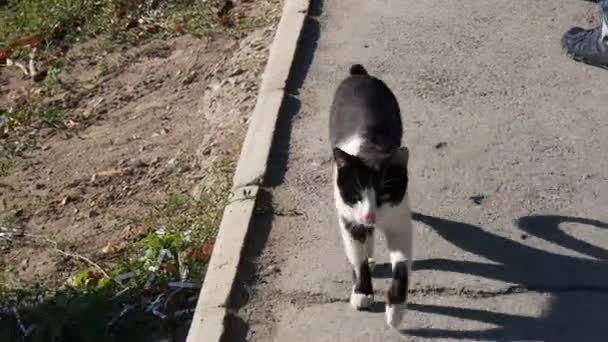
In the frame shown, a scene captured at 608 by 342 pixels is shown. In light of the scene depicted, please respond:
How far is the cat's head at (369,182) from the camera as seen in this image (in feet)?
15.6

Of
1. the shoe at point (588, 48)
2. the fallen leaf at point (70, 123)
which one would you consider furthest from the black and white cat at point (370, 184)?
the fallen leaf at point (70, 123)

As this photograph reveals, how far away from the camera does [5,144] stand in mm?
7430

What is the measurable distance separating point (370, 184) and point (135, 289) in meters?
1.40

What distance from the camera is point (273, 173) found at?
6.09 metres

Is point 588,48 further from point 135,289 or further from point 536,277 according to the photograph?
point 135,289

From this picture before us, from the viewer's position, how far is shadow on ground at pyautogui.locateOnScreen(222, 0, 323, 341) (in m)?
5.20

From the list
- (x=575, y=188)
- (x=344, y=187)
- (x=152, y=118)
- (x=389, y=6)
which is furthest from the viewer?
(x=389, y=6)

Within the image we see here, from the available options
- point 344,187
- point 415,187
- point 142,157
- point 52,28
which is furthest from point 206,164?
point 52,28

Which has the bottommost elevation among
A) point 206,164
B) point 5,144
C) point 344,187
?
point 5,144

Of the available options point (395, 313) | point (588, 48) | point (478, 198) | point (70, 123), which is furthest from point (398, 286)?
point (70, 123)

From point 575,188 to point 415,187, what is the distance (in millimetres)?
775

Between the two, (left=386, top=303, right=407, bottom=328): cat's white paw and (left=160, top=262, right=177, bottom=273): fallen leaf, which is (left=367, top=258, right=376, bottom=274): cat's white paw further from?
(left=160, top=262, right=177, bottom=273): fallen leaf

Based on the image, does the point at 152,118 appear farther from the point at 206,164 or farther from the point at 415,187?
the point at 415,187

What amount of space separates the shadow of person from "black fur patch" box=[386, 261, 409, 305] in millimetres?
149
